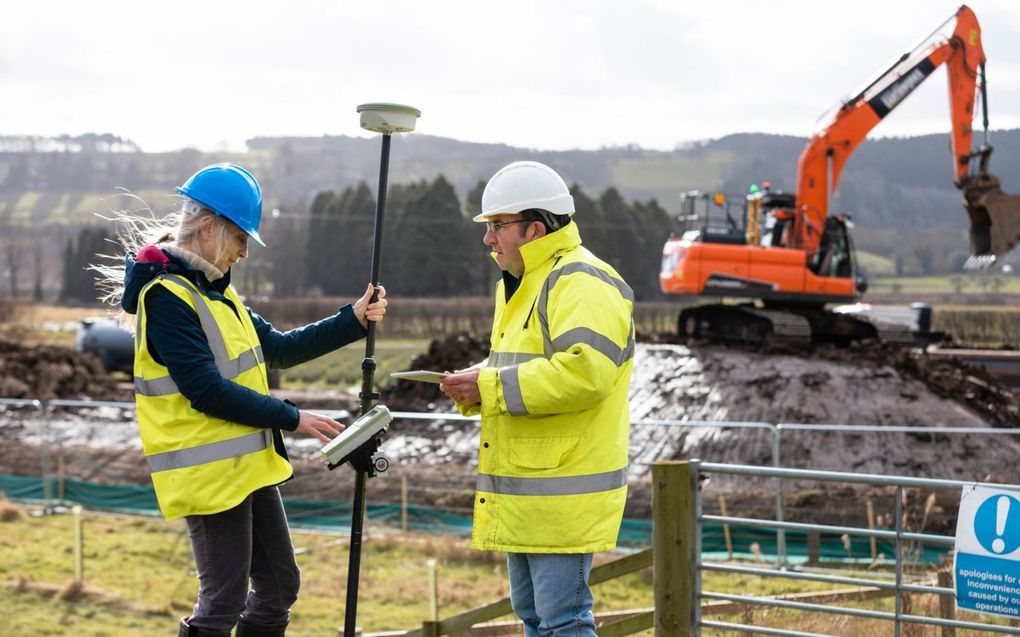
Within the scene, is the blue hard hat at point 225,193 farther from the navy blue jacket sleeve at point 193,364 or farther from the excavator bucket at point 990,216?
the excavator bucket at point 990,216

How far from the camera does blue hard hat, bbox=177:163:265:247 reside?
415cm

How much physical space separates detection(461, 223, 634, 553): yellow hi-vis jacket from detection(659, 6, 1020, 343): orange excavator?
16306mm

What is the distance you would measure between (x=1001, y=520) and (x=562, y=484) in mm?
1775

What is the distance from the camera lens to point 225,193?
4.16 meters

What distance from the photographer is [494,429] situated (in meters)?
4.16

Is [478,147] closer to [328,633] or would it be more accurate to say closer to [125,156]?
[125,156]

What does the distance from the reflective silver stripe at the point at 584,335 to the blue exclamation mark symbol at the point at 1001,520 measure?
1.60 meters

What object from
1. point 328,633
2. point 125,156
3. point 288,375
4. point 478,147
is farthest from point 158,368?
point 125,156

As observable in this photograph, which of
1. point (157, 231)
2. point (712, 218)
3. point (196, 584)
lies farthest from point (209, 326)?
point (712, 218)

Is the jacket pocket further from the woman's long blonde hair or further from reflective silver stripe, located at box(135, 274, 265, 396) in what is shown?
the woman's long blonde hair

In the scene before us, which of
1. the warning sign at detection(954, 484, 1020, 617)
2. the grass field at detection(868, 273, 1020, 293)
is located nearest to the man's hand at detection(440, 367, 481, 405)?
the warning sign at detection(954, 484, 1020, 617)

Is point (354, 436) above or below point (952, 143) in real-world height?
below

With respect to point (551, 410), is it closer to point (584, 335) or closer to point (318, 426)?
point (584, 335)

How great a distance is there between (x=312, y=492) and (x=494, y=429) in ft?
37.8
